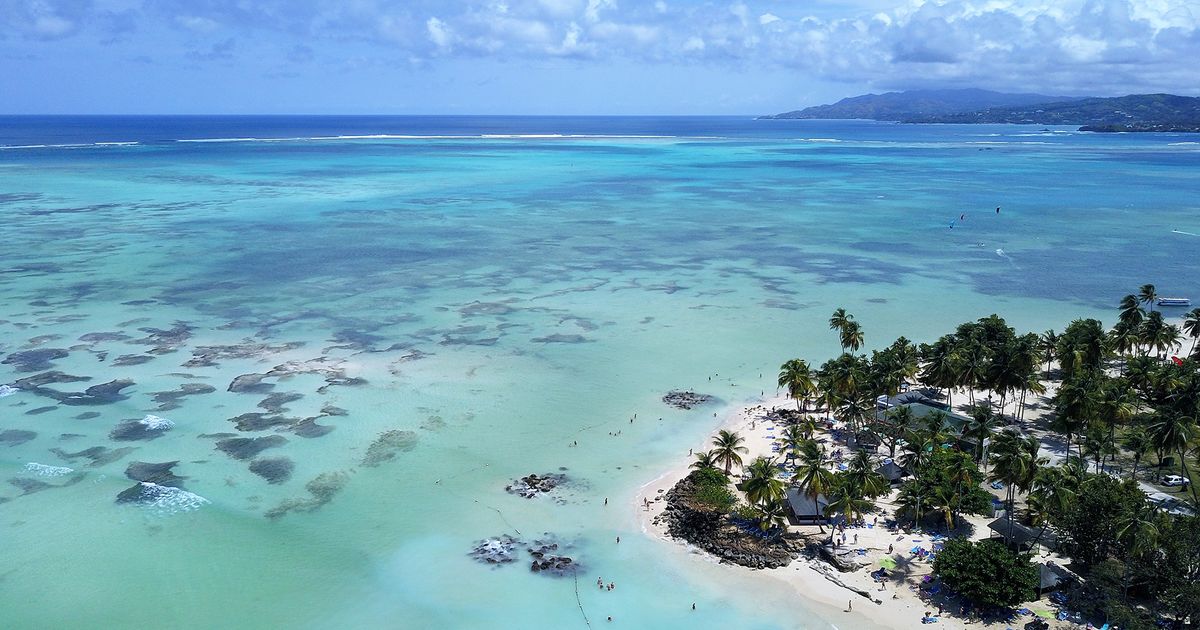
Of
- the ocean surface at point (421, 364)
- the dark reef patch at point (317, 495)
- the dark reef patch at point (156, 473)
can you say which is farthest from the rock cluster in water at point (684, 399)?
the dark reef patch at point (156, 473)

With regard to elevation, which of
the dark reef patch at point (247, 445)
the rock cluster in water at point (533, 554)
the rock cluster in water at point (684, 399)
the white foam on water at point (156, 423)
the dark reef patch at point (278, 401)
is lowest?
the rock cluster in water at point (533, 554)

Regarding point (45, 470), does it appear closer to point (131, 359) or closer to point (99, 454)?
point (99, 454)

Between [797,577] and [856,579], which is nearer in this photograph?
[856,579]

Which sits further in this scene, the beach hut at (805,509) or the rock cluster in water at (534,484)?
the rock cluster in water at (534,484)

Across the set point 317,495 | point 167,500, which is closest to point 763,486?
point 317,495

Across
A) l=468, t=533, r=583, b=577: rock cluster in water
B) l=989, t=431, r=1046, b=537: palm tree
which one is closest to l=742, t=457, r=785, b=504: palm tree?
l=468, t=533, r=583, b=577: rock cluster in water

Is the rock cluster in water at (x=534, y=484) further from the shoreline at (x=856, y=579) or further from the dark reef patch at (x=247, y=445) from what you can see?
the dark reef patch at (x=247, y=445)

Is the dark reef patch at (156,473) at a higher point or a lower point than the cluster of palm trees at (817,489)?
lower

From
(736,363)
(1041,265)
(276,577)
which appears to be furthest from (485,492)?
(1041,265)

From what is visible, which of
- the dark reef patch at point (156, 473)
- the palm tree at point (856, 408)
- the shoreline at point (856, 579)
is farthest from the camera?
the palm tree at point (856, 408)
